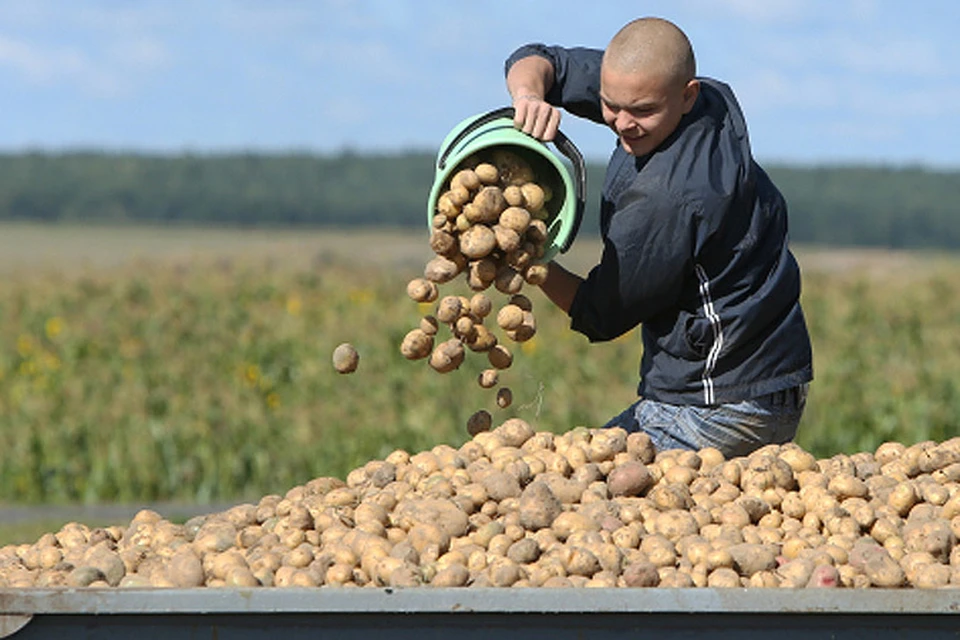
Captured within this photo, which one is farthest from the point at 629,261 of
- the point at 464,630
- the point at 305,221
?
the point at 305,221

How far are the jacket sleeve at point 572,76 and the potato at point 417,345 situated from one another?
893 mm

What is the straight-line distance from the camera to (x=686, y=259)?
3768mm

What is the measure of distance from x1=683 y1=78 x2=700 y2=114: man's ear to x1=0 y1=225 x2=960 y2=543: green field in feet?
16.0

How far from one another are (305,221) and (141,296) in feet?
111

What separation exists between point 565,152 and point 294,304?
984 cm

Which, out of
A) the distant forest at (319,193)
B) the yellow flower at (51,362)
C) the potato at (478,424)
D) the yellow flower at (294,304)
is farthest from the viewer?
the distant forest at (319,193)

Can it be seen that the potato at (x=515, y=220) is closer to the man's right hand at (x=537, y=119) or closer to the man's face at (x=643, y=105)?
the man's right hand at (x=537, y=119)

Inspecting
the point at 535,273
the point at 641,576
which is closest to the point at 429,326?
the point at 535,273

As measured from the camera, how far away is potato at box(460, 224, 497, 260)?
3703mm

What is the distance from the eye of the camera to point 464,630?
2.68 meters

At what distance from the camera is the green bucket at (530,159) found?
3805 mm

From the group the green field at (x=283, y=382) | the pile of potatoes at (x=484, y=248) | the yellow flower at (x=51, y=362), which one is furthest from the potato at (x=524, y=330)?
the yellow flower at (x=51, y=362)

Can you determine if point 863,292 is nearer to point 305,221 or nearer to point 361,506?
point 361,506

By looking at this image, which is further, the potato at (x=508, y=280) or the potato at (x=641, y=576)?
the potato at (x=508, y=280)
